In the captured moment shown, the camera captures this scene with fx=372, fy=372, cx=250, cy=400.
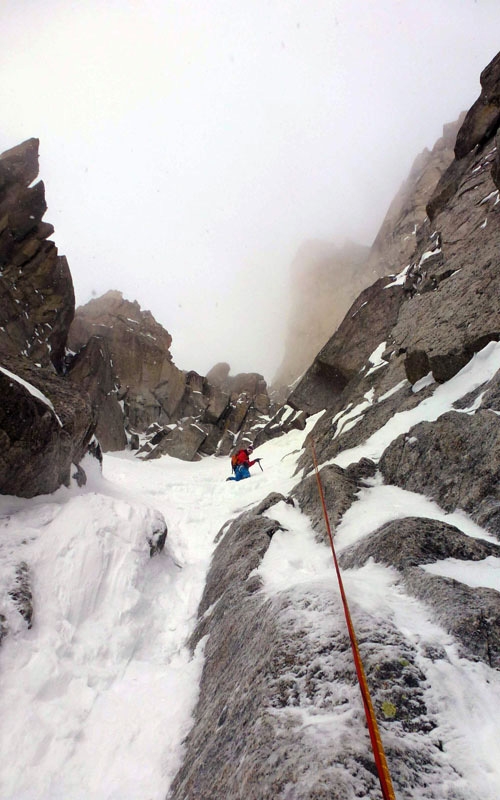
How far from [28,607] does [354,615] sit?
4.03 meters

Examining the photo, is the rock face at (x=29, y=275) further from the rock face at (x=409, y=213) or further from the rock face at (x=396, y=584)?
the rock face at (x=409, y=213)

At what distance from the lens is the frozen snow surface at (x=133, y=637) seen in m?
2.71

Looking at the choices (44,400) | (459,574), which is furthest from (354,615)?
(44,400)

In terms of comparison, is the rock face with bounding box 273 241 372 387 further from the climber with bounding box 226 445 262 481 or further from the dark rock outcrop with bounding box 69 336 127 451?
the climber with bounding box 226 445 262 481

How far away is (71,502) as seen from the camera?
7.30 meters

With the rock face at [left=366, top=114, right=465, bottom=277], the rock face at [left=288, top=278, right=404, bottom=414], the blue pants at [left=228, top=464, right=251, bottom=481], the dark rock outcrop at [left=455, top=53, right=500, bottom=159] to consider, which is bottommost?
the blue pants at [left=228, top=464, right=251, bottom=481]

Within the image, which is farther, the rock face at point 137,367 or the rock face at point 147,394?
the rock face at point 137,367

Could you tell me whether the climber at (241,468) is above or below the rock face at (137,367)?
below

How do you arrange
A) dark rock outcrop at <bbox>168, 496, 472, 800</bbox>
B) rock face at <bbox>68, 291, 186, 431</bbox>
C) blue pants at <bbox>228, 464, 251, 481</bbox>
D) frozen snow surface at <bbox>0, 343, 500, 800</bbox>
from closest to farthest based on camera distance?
dark rock outcrop at <bbox>168, 496, 472, 800</bbox> < frozen snow surface at <bbox>0, 343, 500, 800</bbox> < blue pants at <bbox>228, 464, 251, 481</bbox> < rock face at <bbox>68, 291, 186, 431</bbox>

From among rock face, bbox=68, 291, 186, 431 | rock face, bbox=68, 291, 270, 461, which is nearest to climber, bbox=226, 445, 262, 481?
rock face, bbox=68, 291, 270, 461

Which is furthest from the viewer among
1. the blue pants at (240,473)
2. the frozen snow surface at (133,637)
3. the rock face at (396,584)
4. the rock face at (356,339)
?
the rock face at (356,339)

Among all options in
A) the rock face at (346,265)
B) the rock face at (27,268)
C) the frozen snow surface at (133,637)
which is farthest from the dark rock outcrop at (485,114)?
the rock face at (27,268)

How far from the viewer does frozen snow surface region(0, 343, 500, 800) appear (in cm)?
271

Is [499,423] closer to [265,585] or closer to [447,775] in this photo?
[265,585]
